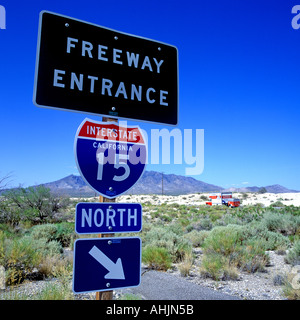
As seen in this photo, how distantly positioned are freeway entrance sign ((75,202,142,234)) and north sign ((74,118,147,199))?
111 mm

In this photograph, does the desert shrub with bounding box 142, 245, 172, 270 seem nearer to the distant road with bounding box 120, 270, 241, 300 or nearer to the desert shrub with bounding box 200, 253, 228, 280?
the distant road with bounding box 120, 270, 241, 300

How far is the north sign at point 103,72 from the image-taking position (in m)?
2.27

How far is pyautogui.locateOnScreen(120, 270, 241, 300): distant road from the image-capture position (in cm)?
→ 601

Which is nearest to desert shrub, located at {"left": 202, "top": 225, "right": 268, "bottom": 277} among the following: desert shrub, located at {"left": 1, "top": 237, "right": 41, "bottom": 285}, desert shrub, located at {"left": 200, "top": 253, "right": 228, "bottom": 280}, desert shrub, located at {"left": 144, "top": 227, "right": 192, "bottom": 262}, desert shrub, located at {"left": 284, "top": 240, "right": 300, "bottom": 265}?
desert shrub, located at {"left": 200, "top": 253, "right": 228, "bottom": 280}

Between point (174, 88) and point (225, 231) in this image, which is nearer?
point (174, 88)

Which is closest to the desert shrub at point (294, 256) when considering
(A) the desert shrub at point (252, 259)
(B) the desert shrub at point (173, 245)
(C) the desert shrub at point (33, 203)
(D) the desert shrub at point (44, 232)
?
(A) the desert shrub at point (252, 259)

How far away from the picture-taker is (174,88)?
9.26ft

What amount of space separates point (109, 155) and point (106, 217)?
0.50 metres

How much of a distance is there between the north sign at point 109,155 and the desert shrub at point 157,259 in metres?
6.87

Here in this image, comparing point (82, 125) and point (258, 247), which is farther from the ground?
point (82, 125)

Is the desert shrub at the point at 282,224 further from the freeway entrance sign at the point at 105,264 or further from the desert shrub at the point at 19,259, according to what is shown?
the freeway entrance sign at the point at 105,264
